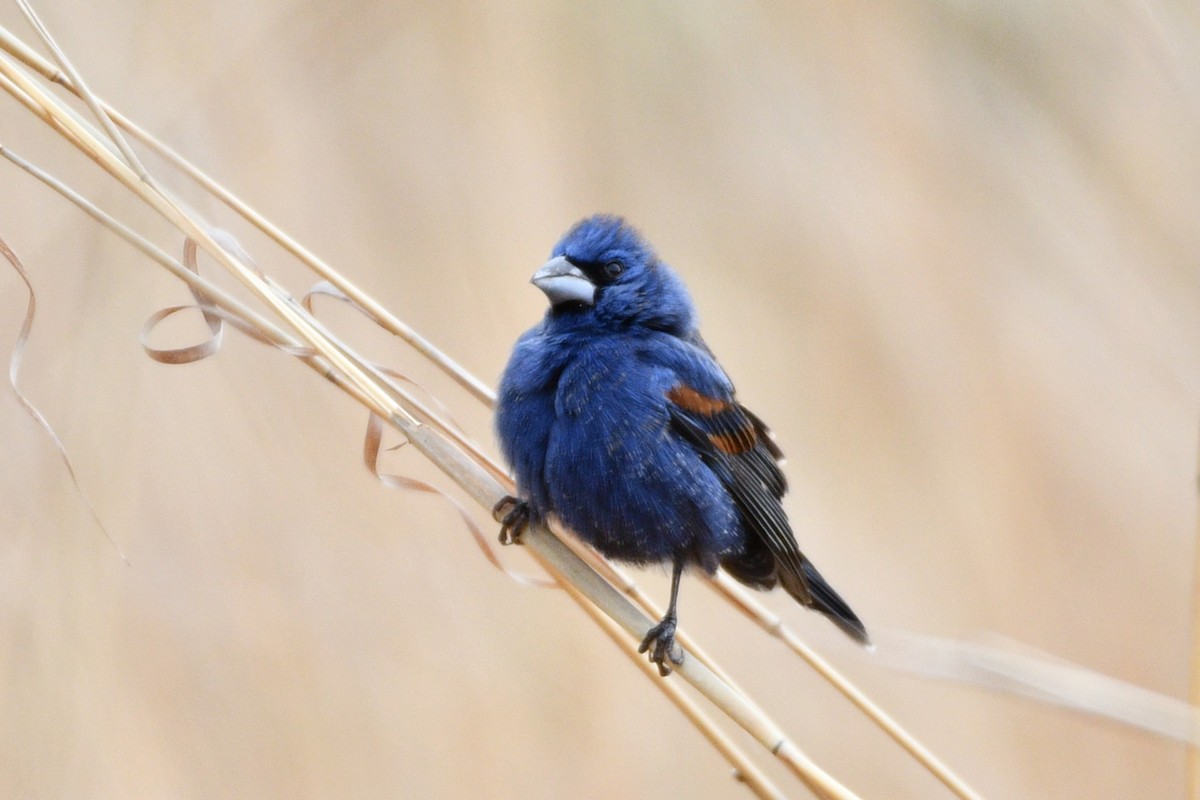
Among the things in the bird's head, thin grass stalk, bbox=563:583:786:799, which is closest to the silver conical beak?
the bird's head

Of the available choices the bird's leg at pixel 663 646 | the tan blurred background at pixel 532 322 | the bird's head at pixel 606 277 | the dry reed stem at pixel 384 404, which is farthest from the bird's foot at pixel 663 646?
the bird's head at pixel 606 277

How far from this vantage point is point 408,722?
365 cm

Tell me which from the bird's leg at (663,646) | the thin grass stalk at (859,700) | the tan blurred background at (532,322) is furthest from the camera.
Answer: the tan blurred background at (532,322)

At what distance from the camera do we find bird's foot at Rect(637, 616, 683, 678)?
249 centimetres

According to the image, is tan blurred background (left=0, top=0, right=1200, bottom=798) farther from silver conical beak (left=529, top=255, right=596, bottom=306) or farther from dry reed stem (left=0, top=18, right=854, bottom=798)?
silver conical beak (left=529, top=255, right=596, bottom=306)

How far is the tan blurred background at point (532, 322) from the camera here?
A: 127 inches

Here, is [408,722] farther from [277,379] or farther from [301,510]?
[277,379]

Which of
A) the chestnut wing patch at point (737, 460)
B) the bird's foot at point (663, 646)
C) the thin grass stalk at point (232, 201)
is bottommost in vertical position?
the bird's foot at point (663, 646)

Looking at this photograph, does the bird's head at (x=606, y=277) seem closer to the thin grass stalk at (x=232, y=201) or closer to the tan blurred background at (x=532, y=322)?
the thin grass stalk at (x=232, y=201)

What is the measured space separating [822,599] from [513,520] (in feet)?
2.95

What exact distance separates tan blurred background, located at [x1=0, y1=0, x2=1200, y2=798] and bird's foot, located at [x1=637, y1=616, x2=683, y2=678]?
561 millimetres

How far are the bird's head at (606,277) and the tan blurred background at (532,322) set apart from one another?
1035 mm

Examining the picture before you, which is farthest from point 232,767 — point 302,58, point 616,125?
point 616,125

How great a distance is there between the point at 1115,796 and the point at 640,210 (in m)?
3.06
